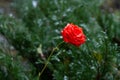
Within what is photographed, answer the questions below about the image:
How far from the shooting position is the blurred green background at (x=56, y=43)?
156 cm

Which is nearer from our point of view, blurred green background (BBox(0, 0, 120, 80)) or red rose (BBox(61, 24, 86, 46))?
red rose (BBox(61, 24, 86, 46))

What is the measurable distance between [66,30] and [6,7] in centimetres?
309

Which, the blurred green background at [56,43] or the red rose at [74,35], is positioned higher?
the red rose at [74,35]

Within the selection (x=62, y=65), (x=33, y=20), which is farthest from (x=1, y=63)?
(x=33, y=20)

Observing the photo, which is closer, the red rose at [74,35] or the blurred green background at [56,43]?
the red rose at [74,35]

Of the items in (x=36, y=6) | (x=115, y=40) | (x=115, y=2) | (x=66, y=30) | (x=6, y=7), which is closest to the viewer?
(x=66, y=30)

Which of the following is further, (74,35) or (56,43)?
(56,43)

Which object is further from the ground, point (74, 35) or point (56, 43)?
point (74, 35)

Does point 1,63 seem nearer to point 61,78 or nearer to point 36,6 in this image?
point 61,78

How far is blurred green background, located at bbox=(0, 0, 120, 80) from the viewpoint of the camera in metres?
1.56

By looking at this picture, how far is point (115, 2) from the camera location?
505 cm

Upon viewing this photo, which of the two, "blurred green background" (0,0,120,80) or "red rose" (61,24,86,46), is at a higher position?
"red rose" (61,24,86,46)

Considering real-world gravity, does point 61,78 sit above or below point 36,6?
below

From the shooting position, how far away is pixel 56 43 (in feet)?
6.15
